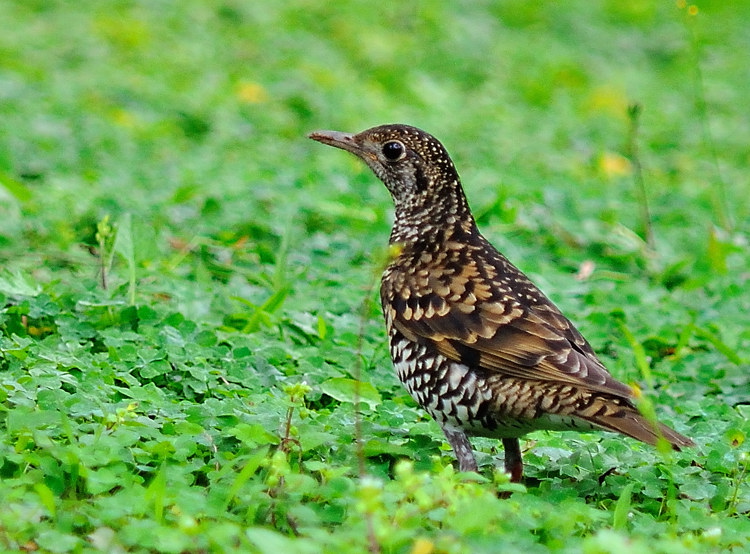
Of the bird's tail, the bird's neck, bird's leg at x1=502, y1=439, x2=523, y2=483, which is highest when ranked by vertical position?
the bird's neck

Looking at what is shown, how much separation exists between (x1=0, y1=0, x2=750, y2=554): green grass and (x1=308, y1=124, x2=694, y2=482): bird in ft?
0.76

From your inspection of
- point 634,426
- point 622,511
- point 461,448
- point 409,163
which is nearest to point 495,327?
point 461,448

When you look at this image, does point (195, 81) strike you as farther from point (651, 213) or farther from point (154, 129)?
point (651, 213)

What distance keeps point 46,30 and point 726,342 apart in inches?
318

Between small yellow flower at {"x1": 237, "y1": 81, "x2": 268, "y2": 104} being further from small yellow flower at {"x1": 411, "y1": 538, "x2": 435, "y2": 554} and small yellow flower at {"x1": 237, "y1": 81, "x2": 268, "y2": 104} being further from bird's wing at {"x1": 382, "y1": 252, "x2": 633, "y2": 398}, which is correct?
small yellow flower at {"x1": 411, "y1": 538, "x2": 435, "y2": 554}

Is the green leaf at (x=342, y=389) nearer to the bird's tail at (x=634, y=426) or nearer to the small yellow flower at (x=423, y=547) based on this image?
the bird's tail at (x=634, y=426)

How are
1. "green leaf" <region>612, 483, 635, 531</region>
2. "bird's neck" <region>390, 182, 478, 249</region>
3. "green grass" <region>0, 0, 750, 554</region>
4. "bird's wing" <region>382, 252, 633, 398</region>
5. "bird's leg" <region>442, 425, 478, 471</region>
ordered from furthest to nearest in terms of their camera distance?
"bird's neck" <region>390, 182, 478, 249</region> → "bird's leg" <region>442, 425, 478, 471</region> → "bird's wing" <region>382, 252, 633, 398</region> → "green leaf" <region>612, 483, 635, 531</region> → "green grass" <region>0, 0, 750, 554</region>

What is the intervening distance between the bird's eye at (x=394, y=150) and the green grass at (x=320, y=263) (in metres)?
1.01

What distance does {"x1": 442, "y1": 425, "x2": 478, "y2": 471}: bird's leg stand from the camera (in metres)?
5.11

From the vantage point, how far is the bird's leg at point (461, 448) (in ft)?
16.8

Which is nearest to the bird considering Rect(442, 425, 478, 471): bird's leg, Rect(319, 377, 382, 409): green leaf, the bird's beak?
Rect(442, 425, 478, 471): bird's leg

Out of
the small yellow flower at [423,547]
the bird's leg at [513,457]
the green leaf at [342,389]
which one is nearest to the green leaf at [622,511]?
the bird's leg at [513,457]

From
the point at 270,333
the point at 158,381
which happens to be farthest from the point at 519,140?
the point at 158,381

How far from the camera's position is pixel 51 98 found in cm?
1058
